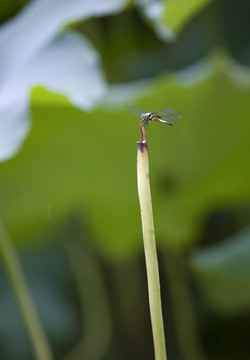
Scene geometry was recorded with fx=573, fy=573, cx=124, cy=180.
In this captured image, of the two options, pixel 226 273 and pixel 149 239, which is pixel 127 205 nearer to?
pixel 226 273

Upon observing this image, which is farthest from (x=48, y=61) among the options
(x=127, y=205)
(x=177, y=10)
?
(x=127, y=205)

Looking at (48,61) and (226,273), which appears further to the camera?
(226,273)

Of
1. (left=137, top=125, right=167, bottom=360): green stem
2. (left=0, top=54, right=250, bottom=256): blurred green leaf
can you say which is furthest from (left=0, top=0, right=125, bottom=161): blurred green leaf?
(left=137, top=125, right=167, bottom=360): green stem

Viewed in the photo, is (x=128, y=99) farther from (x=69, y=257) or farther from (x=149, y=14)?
(x=69, y=257)

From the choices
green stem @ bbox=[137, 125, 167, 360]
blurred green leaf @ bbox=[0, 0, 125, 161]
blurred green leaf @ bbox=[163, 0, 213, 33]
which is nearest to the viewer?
green stem @ bbox=[137, 125, 167, 360]

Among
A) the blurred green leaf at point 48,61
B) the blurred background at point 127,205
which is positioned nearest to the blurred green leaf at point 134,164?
the blurred background at point 127,205

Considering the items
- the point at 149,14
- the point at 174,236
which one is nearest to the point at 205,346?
the point at 174,236

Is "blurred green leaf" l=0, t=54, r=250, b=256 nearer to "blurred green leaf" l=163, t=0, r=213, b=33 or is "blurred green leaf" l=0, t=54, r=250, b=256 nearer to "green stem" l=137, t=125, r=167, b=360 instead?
"blurred green leaf" l=163, t=0, r=213, b=33
